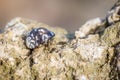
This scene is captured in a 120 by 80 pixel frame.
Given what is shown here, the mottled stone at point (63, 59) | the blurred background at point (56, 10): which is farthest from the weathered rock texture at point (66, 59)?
the blurred background at point (56, 10)

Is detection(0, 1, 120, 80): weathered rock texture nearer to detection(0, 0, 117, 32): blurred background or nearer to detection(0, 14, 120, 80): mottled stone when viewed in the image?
detection(0, 14, 120, 80): mottled stone

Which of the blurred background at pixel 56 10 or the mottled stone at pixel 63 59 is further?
the blurred background at pixel 56 10

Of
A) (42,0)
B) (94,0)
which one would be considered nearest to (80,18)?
(94,0)

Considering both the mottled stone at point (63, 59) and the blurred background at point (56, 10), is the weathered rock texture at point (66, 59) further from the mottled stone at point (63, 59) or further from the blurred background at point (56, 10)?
the blurred background at point (56, 10)

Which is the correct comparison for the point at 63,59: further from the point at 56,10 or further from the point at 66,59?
the point at 56,10

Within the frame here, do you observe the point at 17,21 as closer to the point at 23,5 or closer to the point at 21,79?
the point at 21,79

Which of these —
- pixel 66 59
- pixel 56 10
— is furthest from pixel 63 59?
pixel 56 10
